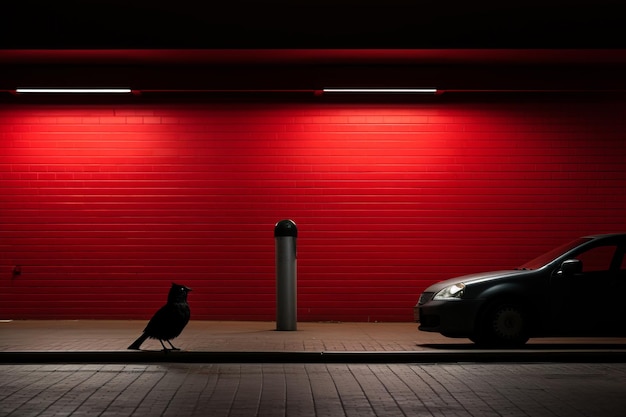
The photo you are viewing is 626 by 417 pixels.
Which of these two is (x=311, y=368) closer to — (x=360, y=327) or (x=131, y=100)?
(x=360, y=327)

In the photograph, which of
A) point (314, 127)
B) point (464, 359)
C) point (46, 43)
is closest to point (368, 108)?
point (314, 127)

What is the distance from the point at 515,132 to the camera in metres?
18.1

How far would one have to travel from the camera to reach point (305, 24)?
16.9 m

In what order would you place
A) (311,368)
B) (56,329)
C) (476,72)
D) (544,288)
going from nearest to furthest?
1. (311,368)
2. (544,288)
3. (56,329)
4. (476,72)

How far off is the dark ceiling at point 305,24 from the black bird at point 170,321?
5405 millimetres

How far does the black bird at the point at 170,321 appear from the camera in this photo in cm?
1267

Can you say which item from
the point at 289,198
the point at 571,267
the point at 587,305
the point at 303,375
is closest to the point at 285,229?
the point at 289,198

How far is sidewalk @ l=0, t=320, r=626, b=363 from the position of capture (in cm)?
1257

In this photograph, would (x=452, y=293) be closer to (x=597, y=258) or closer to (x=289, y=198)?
(x=289, y=198)

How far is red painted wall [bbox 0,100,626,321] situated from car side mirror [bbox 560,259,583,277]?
4.50 meters

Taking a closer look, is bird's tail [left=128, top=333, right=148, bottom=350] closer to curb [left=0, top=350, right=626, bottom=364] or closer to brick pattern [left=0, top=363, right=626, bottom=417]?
curb [left=0, top=350, right=626, bottom=364]

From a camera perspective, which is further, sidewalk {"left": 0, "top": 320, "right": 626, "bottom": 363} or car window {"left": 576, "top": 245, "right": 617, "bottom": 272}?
car window {"left": 576, "top": 245, "right": 617, "bottom": 272}

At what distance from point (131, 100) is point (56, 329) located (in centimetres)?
438

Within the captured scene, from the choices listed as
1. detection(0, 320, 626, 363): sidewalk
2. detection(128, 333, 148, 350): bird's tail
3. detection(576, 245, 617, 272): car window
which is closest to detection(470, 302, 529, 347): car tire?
detection(0, 320, 626, 363): sidewalk
